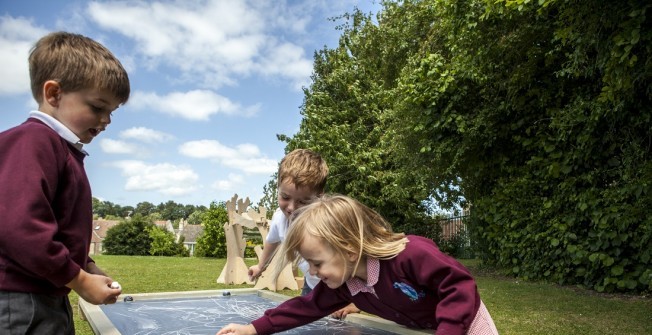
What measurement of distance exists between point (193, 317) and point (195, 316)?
0.04 metres

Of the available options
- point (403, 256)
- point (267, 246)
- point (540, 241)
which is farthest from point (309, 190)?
point (540, 241)

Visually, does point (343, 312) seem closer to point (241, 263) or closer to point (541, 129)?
point (241, 263)

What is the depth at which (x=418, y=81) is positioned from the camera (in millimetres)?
9578

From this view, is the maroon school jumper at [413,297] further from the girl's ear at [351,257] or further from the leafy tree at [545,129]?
the leafy tree at [545,129]

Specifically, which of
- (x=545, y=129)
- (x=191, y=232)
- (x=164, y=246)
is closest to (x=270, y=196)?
(x=164, y=246)

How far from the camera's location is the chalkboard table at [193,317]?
2664 millimetres

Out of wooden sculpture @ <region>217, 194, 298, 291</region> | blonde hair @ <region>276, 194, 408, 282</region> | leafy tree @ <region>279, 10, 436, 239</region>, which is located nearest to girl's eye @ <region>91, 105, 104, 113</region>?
blonde hair @ <region>276, 194, 408, 282</region>

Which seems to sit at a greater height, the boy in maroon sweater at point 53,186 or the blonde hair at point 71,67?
the blonde hair at point 71,67

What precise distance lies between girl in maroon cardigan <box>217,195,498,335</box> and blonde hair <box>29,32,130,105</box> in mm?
928

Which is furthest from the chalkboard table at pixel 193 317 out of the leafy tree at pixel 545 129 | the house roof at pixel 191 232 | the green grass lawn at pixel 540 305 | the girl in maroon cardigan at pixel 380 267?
the house roof at pixel 191 232

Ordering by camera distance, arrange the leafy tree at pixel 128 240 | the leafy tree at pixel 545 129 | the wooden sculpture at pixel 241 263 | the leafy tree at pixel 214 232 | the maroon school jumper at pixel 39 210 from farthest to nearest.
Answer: the leafy tree at pixel 128 240 < the leafy tree at pixel 214 232 < the wooden sculpture at pixel 241 263 < the leafy tree at pixel 545 129 < the maroon school jumper at pixel 39 210

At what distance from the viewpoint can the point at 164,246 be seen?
70.1ft

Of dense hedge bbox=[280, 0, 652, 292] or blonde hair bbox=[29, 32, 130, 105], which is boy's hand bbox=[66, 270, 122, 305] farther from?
dense hedge bbox=[280, 0, 652, 292]

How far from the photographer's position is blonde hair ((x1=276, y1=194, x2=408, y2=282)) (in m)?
2.05
